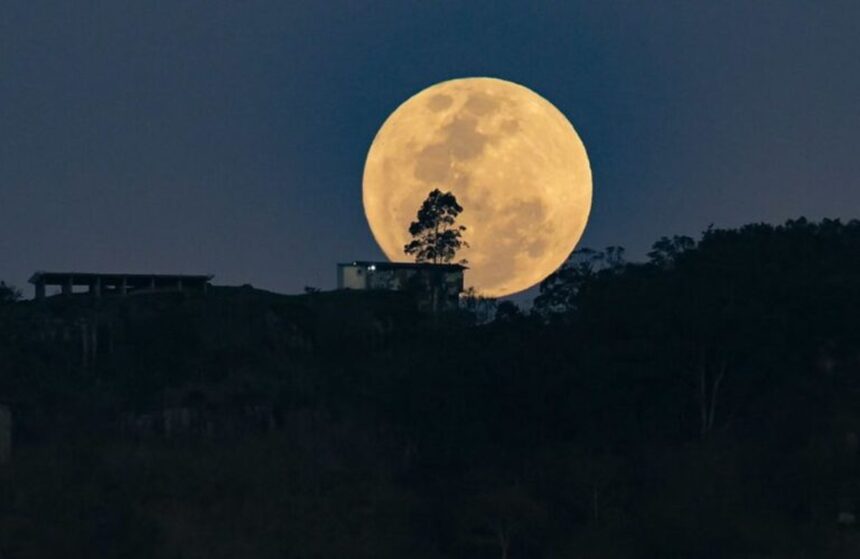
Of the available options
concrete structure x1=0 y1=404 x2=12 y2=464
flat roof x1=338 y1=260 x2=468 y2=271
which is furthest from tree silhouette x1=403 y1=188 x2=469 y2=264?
concrete structure x1=0 y1=404 x2=12 y2=464

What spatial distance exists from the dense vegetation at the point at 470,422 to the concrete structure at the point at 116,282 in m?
3.96

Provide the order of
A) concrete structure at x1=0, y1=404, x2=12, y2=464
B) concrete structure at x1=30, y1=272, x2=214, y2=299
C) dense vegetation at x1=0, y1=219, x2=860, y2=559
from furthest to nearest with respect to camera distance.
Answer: concrete structure at x1=30, y1=272, x2=214, y2=299
concrete structure at x1=0, y1=404, x2=12, y2=464
dense vegetation at x1=0, y1=219, x2=860, y2=559

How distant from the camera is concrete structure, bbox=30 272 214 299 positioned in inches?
3861

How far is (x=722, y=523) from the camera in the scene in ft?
244

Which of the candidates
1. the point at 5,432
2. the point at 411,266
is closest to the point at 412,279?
the point at 411,266

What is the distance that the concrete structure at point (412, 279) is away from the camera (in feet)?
335

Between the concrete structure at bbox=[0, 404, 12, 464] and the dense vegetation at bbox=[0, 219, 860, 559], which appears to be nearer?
the dense vegetation at bbox=[0, 219, 860, 559]

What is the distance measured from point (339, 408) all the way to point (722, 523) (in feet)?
58.8

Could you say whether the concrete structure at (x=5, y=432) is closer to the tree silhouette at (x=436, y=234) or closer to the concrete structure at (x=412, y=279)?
the concrete structure at (x=412, y=279)

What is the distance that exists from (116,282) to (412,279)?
1400cm

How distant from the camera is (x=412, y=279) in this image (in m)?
102

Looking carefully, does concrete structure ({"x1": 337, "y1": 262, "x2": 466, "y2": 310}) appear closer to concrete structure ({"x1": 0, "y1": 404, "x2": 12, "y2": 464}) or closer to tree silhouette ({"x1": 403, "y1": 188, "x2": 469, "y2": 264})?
tree silhouette ({"x1": 403, "y1": 188, "x2": 469, "y2": 264})

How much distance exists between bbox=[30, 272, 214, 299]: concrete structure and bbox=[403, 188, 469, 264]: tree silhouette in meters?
11.1

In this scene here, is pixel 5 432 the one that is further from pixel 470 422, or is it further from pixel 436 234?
pixel 436 234
